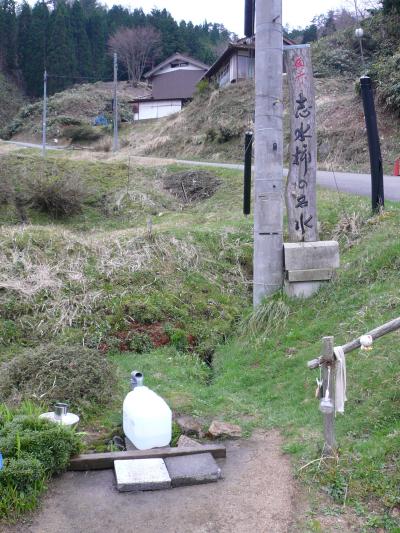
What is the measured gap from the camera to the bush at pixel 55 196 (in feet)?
43.4

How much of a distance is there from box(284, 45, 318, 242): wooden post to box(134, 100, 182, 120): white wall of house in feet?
122

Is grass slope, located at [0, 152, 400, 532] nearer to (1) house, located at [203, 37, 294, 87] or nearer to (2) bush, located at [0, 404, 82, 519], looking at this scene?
(2) bush, located at [0, 404, 82, 519]

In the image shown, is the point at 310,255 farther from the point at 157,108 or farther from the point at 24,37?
the point at 24,37

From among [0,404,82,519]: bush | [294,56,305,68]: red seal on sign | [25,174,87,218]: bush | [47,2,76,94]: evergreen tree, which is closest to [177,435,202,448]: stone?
[0,404,82,519]: bush

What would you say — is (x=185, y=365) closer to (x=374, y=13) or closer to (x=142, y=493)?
(x=142, y=493)

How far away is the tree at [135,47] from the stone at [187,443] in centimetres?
6225

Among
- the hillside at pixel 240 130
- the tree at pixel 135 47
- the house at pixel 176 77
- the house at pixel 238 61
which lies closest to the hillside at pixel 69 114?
the house at pixel 176 77

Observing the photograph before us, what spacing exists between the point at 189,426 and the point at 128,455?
0.77 metres

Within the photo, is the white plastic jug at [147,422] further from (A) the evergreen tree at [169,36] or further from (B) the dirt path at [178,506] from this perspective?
(A) the evergreen tree at [169,36]

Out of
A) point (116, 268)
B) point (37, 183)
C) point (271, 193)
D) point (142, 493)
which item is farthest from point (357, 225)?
point (37, 183)

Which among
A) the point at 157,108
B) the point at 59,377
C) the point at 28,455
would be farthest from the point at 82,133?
the point at 28,455

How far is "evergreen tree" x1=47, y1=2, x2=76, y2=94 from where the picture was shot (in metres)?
54.4

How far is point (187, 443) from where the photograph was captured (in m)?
4.40

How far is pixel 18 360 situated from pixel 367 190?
8.90 meters
